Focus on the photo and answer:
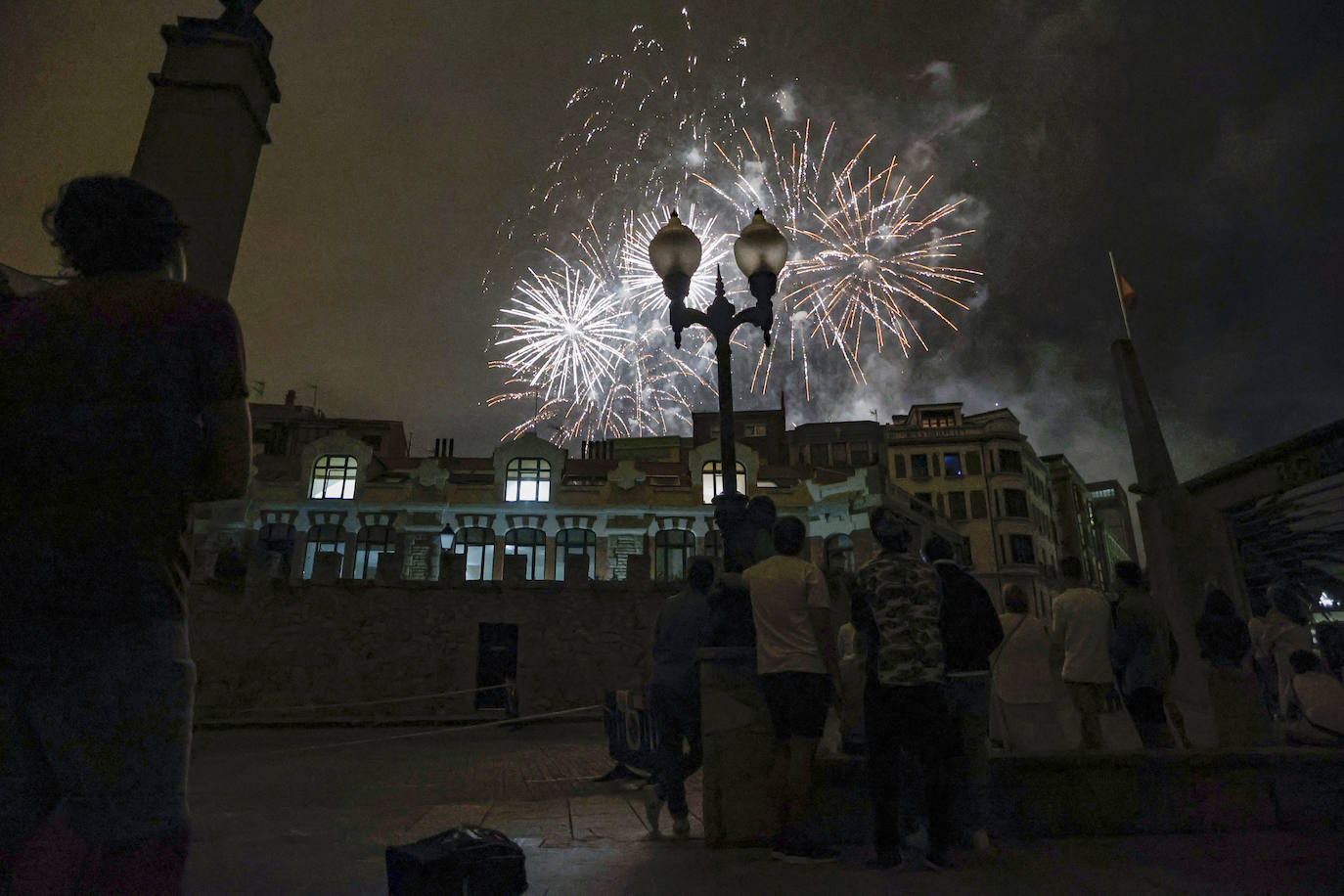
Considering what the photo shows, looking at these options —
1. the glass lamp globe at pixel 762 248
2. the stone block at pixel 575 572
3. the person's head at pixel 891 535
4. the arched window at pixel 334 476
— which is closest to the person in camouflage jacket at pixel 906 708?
the person's head at pixel 891 535

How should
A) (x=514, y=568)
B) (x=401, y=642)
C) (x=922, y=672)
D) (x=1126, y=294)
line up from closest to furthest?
(x=922, y=672)
(x=1126, y=294)
(x=401, y=642)
(x=514, y=568)

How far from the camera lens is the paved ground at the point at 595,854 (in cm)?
341

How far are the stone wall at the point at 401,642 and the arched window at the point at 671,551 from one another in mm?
5709

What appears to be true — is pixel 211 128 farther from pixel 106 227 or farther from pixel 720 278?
pixel 106 227

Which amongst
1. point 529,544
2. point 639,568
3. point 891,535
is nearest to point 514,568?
point 639,568

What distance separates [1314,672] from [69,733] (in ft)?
24.2

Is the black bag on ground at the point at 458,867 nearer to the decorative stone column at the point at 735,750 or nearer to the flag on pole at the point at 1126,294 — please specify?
the decorative stone column at the point at 735,750

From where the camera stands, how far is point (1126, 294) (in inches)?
579

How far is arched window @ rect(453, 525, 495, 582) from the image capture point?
26.3 meters

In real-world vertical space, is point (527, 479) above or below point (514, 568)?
above

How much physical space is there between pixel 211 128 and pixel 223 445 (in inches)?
486

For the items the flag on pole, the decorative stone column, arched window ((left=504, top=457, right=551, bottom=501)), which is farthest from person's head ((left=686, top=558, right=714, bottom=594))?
arched window ((left=504, top=457, right=551, bottom=501))

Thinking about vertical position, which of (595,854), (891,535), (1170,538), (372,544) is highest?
(372,544)

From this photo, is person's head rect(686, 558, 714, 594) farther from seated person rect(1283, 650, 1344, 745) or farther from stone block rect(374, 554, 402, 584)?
stone block rect(374, 554, 402, 584)
